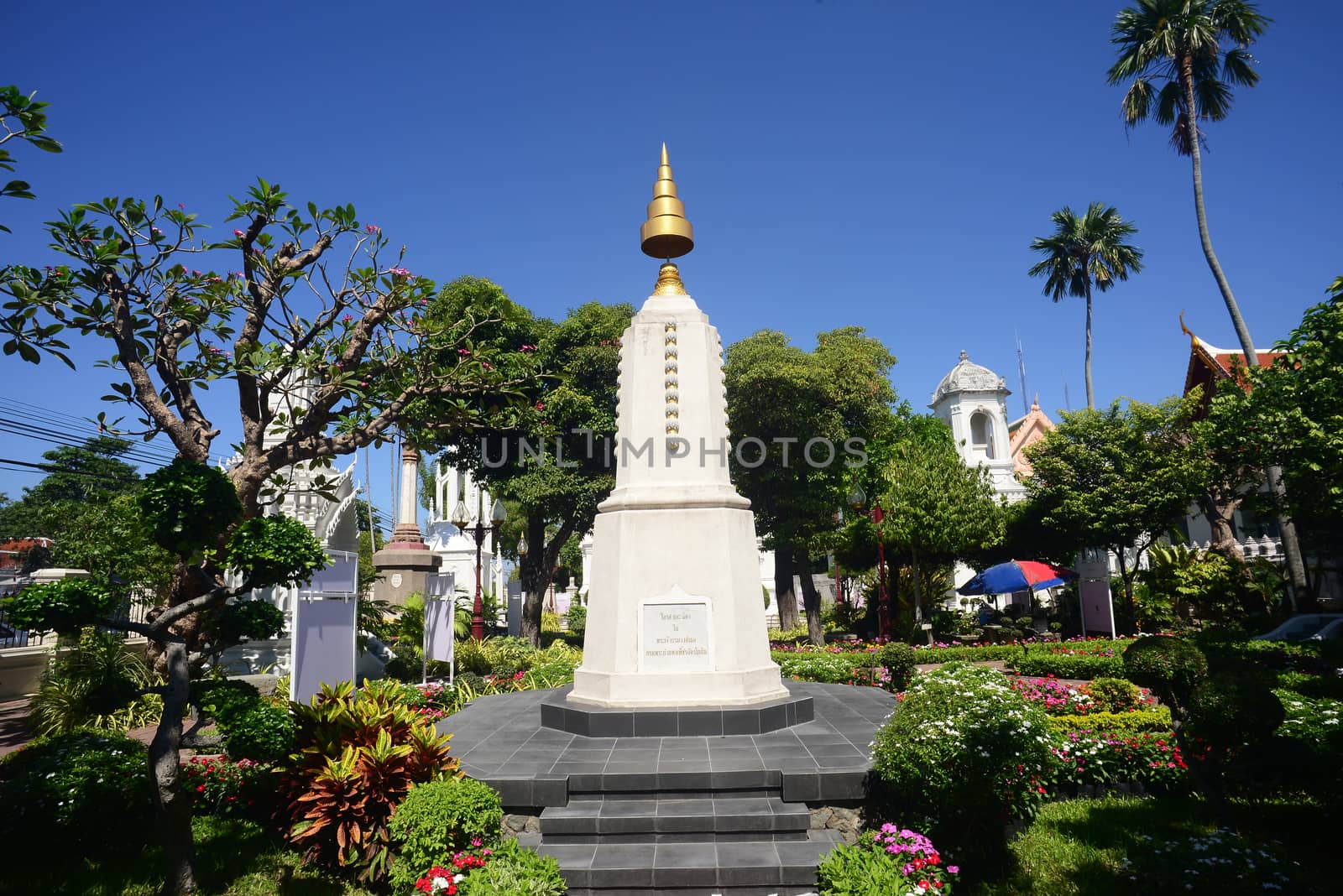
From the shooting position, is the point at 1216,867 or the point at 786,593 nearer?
the point at 1216,867

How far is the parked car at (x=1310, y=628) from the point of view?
17.0m

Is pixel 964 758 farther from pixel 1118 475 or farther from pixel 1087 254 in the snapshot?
pixel 1087 254

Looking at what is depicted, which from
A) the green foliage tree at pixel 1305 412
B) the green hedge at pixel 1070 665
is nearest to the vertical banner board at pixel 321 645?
the green hedge at pixel 1070 665

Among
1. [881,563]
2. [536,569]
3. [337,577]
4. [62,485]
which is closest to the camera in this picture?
[337,577]

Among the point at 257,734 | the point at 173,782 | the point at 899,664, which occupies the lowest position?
the point at 899,664

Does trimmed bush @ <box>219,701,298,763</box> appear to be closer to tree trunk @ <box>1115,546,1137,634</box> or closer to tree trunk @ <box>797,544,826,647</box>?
tree trunk @ <box>797,544,826,647</box>

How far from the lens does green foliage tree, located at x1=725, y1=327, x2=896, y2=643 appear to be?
25.3 metres

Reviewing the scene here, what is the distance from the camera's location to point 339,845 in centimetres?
614

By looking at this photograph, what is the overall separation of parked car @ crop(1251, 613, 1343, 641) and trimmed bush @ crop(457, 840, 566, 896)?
19.4 meters

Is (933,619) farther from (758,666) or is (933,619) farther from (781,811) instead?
(781,811)

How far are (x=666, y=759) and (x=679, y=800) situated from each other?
0.63m

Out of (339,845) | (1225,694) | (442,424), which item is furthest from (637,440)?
(1225,694)

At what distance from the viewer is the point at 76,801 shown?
6477 millimetres

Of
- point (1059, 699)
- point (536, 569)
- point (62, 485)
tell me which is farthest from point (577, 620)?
point (62, 485)
